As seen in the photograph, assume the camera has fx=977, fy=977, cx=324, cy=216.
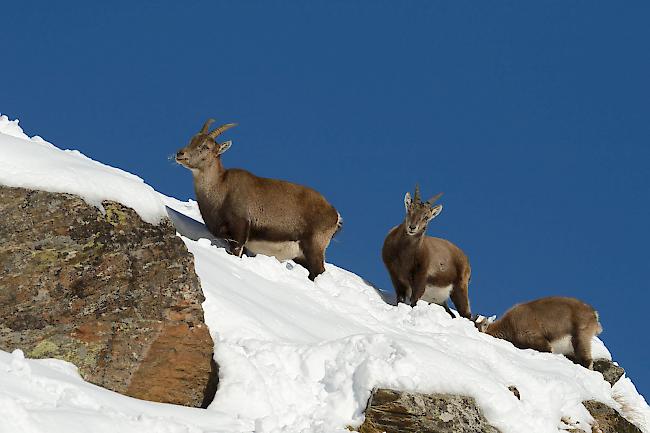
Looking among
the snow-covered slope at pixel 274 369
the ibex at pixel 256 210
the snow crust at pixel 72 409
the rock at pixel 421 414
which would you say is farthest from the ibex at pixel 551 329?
the snow crust at pixel 72 409

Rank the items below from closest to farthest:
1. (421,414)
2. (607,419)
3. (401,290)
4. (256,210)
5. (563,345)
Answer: (421,414) → (607,419) → (256,210) → (563,345) → (401,290)

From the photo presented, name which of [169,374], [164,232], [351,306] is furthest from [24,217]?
[351,306]

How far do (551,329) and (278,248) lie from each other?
5079 mm

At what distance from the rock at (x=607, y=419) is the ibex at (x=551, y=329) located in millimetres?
4568

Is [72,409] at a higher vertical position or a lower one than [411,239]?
lower

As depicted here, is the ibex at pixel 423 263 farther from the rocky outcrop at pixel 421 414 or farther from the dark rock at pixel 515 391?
the rocky outcrop at pixel 421 414

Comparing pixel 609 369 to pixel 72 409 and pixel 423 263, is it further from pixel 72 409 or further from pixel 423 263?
pixel 72 409

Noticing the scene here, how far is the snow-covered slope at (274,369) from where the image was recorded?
7.12 m

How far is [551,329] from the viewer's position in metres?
17.1

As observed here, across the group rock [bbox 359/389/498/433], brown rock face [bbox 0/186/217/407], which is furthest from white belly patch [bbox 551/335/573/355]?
brown rock face [bbox 0/186/217/407]

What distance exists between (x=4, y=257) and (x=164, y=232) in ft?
4.91

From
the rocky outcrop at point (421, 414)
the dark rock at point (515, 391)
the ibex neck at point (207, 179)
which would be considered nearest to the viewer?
the rocky outcrop at point (421, 414)

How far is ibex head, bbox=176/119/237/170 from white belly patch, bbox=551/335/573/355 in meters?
6.63

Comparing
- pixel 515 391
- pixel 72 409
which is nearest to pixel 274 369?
pixel 72 409
